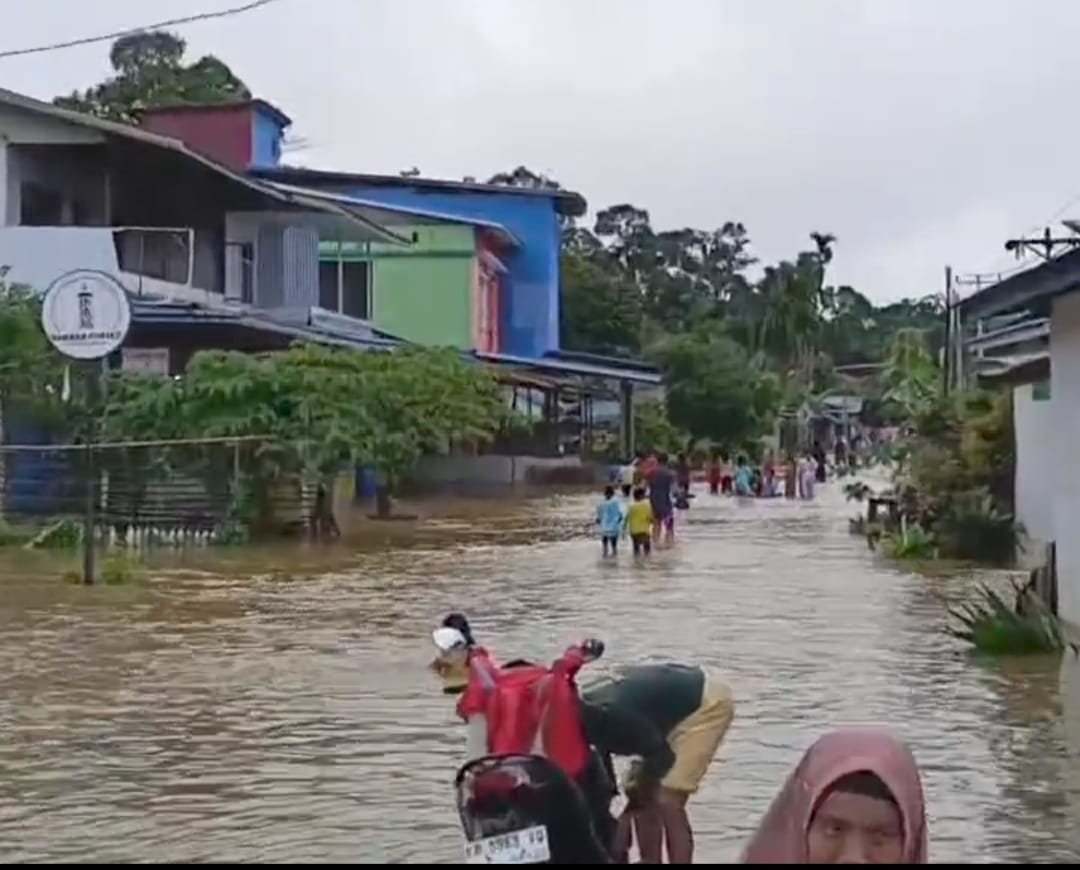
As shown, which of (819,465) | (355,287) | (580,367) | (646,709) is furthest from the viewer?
(819,465)

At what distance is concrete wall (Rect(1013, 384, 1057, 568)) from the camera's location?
83.2 ft

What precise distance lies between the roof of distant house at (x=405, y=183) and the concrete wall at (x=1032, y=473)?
26.8 meters

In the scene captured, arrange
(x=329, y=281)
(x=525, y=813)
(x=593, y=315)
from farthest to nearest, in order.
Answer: (x=593, y=315) < (x=329, y=281) < (x=525, y=813)

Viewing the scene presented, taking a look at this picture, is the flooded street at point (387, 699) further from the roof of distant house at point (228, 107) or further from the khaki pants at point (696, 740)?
the roof of distant house at point (228, 107)

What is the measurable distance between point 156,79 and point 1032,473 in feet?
168

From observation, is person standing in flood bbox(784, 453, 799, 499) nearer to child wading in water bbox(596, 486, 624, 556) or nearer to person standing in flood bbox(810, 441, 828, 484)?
person standing in flood bbox(810, 441, 828, 484)

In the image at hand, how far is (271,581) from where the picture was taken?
23.6 m

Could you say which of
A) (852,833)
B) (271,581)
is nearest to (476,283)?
(271,581)

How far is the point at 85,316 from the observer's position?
23.0 m

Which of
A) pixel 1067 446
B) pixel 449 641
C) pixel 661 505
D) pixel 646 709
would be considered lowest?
pixel 646 709

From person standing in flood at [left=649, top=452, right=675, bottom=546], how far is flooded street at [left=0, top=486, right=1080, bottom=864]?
4.80 m

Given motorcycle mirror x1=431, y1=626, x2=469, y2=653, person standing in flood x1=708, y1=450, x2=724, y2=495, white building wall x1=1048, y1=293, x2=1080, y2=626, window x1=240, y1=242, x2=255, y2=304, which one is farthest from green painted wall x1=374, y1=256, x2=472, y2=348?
motorcycle mirror x1=431, y1=626, x2=469, y2=653

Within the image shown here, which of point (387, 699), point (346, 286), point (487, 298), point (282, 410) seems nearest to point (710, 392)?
point (487, 298)

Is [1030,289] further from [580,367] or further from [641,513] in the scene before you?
[580,367]
